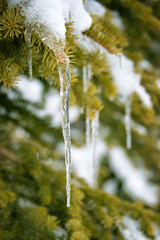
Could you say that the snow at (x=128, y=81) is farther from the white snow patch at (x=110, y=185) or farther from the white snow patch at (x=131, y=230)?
the white snow patch at (x=110, y=185)

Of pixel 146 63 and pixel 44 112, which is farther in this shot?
pixel 146 63

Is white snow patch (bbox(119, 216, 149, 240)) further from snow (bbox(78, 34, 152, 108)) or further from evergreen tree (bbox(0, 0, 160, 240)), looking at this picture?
snow (bbox(78, 34, 152, 108))

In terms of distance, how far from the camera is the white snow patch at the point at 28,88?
36.7 inches

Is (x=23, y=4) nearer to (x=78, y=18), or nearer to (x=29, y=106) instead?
(x=78, y=18)

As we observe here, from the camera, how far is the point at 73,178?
1266 mm

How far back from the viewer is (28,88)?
145 centimetres

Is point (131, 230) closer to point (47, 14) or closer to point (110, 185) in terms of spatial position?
point (47, 14)

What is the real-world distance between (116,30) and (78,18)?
1.41ft

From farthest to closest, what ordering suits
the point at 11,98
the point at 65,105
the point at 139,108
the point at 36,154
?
the point at 11,98 → the point at 139,108 → the point at 36,154 → the point at 65,105

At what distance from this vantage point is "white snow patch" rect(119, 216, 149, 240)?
3.39 feet

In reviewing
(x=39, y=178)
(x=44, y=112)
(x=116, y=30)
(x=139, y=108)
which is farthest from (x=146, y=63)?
(x=39, y=178)

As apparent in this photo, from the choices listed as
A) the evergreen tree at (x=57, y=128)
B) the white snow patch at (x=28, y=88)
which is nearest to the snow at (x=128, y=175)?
the evergreen tree at (x=57, y=128)

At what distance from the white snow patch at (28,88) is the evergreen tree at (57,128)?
0.06 meters

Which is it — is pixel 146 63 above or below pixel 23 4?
below
